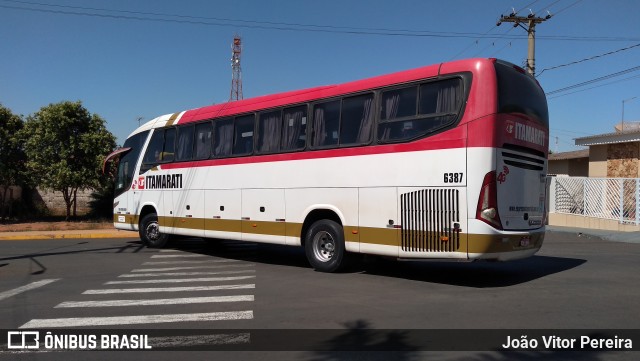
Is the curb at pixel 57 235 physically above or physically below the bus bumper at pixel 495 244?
below

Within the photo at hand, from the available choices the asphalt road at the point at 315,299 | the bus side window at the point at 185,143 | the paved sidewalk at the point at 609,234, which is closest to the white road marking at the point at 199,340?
the asphalt road at the point at 315,299

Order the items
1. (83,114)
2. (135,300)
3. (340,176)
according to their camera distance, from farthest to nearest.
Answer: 1. (83,114)
2. (340,176)
3. (135,300)

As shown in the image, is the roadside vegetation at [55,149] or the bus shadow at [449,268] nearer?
the bus shadow at [449,268]

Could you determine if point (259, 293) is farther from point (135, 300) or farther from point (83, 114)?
point (83, 114)

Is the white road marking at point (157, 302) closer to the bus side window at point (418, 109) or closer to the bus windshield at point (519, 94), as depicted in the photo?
the bus side window at point (418, 109)

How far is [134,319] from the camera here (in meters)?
6.45

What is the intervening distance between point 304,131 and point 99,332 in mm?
5558

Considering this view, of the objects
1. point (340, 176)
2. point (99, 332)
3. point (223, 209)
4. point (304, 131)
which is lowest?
point (99, 332)

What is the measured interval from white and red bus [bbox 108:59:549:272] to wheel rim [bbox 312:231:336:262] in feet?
0.09

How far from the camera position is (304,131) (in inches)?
400

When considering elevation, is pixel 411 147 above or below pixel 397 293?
above

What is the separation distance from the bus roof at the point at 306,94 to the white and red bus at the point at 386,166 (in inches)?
1.0

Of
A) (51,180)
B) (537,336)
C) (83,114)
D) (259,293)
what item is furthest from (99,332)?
(83,114)

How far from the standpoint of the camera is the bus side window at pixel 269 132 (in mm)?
10680
